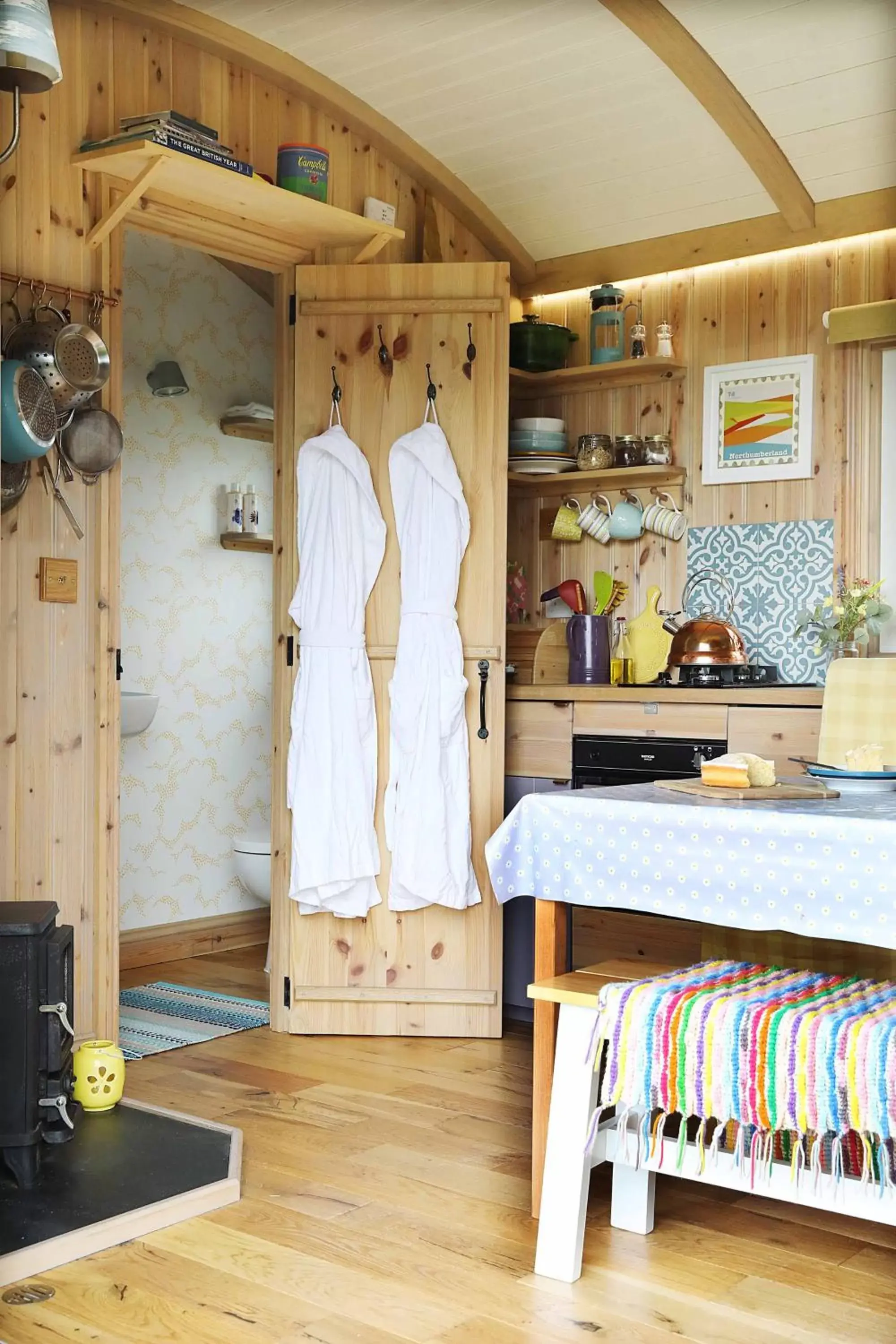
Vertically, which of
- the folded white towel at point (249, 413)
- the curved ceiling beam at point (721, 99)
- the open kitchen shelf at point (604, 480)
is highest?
the curved ceiling beam at point (721, 99)

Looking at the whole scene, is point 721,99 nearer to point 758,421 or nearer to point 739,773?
point 758,421

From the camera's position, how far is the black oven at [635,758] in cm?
380

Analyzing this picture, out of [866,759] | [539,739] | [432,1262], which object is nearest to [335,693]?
[539,739]

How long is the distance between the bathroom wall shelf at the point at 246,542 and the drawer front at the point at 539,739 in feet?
4.59

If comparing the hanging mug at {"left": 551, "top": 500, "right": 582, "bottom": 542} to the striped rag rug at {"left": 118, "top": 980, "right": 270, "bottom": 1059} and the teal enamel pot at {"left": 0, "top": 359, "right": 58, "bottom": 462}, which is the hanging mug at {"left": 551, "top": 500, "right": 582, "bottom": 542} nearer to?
the striped rag rug at {"left": 118, "top": 980, "right": 270, "bottom": 1059}

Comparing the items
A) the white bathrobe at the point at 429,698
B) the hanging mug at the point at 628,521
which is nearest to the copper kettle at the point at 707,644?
the hanging mug at the point at 628,521

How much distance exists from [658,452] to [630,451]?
3.8 inches

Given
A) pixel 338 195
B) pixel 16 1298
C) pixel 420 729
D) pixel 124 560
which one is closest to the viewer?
pixel 16 1298

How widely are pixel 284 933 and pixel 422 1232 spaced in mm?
1578

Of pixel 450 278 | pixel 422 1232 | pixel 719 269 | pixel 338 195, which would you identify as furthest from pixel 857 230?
pixel 422 1232

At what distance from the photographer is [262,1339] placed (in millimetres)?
2072

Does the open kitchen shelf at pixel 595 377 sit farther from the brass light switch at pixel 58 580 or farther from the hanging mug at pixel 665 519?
the brass light switch at pixel 58 580

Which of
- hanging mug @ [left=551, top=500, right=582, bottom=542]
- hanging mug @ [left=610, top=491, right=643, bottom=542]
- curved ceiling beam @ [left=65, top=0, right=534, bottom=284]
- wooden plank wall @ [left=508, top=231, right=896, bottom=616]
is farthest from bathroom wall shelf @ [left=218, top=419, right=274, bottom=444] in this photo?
hanging mug @ [left=610, top=491, right=643, bottom=542]

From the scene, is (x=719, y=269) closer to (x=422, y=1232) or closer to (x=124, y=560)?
(x=124, y=560)
